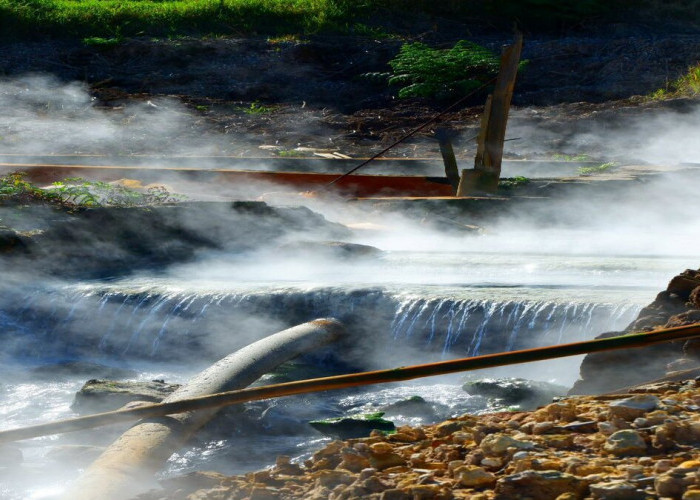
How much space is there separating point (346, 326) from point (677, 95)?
11357 millimetres

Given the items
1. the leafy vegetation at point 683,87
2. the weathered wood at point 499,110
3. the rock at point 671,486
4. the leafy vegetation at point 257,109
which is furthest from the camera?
the leafy vegetation at point 257,109

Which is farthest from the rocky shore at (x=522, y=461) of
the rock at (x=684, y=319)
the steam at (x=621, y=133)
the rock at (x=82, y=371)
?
the steam at (x=621, y=133)

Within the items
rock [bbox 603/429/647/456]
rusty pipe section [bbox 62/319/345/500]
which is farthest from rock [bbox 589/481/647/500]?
rusty pipe section [bbox 62/319/345/500]

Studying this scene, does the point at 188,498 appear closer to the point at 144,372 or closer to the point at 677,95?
the point at 144,372

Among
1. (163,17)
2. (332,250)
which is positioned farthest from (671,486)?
(163,17)

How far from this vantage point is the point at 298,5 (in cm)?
2255

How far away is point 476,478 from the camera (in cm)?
317

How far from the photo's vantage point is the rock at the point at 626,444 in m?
3.24

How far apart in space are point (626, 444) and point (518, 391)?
278 cm

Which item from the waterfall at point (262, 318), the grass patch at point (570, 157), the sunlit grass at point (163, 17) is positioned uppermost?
the sunlit grass at point (163, 17)

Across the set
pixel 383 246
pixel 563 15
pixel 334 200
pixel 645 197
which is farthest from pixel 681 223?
pixel 563 15

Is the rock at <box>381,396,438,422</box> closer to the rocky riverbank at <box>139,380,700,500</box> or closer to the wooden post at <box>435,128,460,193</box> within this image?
the rocky riverbank at <box>139,380,700,500</box>

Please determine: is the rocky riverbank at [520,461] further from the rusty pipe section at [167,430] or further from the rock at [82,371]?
the rock at [82,371]

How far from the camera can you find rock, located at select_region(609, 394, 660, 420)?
3.51 m
